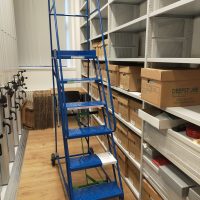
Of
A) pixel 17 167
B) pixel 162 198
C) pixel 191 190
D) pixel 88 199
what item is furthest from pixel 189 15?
pixel 17 167

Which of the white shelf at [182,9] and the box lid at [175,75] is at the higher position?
the white shelf at [182,9]

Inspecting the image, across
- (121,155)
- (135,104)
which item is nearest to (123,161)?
(121,155)

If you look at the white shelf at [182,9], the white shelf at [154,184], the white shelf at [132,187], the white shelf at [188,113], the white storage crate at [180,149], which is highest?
the white shelf at [182,9]

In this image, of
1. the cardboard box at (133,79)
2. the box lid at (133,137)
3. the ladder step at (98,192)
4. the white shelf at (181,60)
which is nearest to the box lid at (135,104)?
the cardboard box at (133,79)

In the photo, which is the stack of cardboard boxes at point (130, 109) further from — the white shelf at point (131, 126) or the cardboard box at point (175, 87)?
the cardboard box at point (175, 87)

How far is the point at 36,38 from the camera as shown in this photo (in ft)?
14.4

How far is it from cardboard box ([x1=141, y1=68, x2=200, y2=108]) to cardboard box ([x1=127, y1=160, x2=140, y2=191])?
989mm

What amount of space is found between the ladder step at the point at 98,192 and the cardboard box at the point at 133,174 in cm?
31

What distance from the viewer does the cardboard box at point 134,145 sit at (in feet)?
6.72

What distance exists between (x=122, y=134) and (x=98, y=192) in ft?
2.57

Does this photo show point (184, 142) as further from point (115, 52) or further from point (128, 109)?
point (115, 52)

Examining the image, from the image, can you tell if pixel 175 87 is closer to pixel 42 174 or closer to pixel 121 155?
pixel 121 155

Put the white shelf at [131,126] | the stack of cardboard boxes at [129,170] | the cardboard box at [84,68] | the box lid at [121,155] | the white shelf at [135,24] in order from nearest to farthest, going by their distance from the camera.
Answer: the white shelf at [135,24]
the white shelf at [131,126]
the stack of cardboard boxes at [129,170]
the box lid at [121,155]
the cardboard box at [84,68]

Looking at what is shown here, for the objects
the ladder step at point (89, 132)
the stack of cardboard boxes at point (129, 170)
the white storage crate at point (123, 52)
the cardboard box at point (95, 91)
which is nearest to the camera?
the ladder step at point (89, 132)
